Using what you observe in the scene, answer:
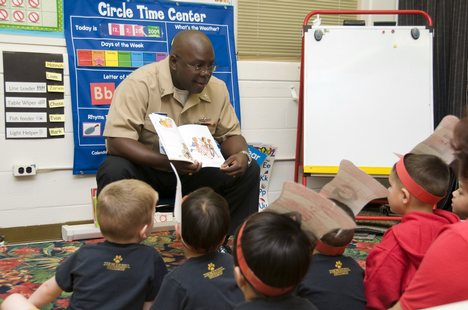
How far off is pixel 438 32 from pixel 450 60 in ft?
0.76

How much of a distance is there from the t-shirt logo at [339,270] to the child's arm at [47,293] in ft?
2.58

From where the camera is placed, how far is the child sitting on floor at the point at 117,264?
146 centimetres

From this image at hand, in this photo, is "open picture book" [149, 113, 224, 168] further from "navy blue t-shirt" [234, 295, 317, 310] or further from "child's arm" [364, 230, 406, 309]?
"navy blue t-shirt" [234, 295, 317, 310]

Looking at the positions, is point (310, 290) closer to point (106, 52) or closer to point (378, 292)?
point (378, 292)

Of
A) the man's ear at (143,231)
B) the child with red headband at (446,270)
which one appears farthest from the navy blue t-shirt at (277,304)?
the man's ear at (143,231)

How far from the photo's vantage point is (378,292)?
1.44 m

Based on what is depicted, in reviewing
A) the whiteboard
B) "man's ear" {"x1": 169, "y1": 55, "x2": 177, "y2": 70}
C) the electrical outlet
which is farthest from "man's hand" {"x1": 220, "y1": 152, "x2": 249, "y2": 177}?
the electrical outlet

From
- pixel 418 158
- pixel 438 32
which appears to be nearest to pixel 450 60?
pixel 438 32

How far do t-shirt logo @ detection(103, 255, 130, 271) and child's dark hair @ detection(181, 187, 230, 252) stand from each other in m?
0.19

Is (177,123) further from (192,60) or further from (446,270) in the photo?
(446,270)

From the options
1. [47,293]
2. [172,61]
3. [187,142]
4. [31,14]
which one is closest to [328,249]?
[47,293]

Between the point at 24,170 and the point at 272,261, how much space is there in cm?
229

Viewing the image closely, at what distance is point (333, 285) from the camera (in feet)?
4.54

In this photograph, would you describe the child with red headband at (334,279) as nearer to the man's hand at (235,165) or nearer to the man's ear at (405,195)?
the man's ear at (405,195)
